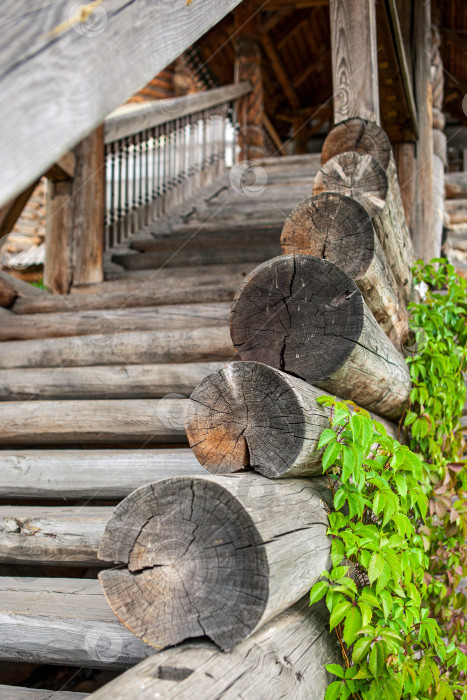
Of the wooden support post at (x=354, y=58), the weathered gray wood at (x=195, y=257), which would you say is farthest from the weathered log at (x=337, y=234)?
the weathered gray wood at (x=195, y=257)

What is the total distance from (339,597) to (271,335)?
26.9 inches

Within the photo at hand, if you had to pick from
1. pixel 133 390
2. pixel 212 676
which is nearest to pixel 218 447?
pixel 212 676

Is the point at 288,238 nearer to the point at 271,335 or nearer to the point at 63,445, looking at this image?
the point at 271,335

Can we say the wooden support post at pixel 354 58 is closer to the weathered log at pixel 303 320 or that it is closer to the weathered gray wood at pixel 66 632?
the weathered log at pixel 303 320

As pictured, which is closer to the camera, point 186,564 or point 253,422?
point 186,564

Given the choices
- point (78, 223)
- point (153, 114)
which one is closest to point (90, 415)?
point (78, 223)

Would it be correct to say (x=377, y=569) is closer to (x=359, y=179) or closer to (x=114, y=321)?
(x=359, y=179)

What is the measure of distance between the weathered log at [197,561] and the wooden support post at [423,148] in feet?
12.0

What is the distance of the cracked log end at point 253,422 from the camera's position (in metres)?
1.41

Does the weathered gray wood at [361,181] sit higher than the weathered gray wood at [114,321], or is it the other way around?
the weathered gray wood at [361,181]

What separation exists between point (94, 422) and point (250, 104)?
6.31m

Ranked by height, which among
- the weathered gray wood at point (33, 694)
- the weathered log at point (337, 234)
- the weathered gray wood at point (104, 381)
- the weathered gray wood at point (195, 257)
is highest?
the weathered gray wood at point (195, 257)

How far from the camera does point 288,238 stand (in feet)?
6.37

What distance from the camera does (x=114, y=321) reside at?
3311mm
